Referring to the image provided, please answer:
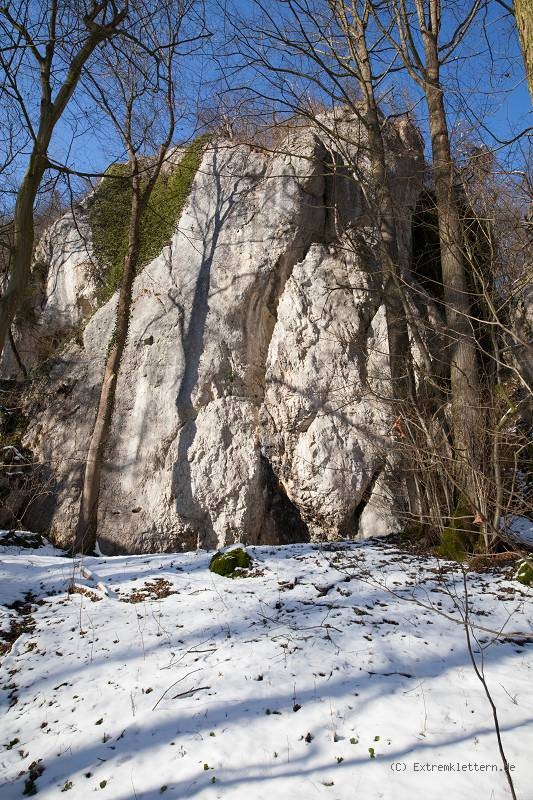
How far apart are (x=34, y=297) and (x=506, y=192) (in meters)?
11.9

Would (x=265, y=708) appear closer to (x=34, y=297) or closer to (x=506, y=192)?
(x=506, y=192)

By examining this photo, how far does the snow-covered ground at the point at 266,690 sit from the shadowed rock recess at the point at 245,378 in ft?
9.91

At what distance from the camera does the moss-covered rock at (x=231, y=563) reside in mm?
5637

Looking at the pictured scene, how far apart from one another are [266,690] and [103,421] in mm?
5926

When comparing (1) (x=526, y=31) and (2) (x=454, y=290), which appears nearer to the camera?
(1) (x=526, y=31)

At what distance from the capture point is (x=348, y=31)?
8156 mm

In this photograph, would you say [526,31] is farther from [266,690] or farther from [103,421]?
[103,421]

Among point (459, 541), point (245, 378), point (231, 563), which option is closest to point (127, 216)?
point (245, 378)

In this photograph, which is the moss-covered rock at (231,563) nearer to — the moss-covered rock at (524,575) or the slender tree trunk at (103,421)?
the slender tree trunk at (103,421)

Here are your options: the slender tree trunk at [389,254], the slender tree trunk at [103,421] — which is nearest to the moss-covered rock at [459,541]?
the slender tree trunk at [389,254]

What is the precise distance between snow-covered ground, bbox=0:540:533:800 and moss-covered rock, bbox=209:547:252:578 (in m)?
0.23

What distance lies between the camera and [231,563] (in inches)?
225

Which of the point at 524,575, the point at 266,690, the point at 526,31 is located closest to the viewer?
the point at 526,31

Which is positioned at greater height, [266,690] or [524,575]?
[524,575]
